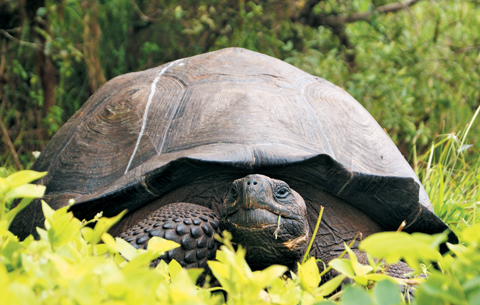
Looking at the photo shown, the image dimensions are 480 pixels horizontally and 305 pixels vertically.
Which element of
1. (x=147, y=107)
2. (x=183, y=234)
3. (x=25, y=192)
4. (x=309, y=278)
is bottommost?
(x=183, y=234)

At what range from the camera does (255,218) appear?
6.38ft

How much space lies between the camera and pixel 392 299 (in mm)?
852

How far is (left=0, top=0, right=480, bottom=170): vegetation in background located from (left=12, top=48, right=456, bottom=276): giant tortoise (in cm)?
222

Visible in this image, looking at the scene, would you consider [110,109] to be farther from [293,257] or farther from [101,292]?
[101,292]

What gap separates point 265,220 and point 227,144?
0.40 meters

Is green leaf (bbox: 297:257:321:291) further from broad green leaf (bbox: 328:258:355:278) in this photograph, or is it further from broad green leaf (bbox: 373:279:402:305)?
broad green leaf (bbox: 373:279:402:305)

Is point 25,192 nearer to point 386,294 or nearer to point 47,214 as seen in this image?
point 47,214

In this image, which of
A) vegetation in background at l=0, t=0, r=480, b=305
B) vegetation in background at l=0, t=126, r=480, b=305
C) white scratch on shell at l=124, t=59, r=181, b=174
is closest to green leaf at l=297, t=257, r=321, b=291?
vegetation in background at l=0, t=126, r=480, b=305

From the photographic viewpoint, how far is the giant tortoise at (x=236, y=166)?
2.02m

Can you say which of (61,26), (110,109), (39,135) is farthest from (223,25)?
(110,109)

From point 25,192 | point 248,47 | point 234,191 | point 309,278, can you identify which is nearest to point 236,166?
point 234,191

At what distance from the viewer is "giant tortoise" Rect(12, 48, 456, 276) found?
2.02 m

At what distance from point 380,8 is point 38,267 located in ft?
18.8

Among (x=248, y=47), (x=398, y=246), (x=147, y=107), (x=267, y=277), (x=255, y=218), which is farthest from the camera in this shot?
(x=248, y=47)
